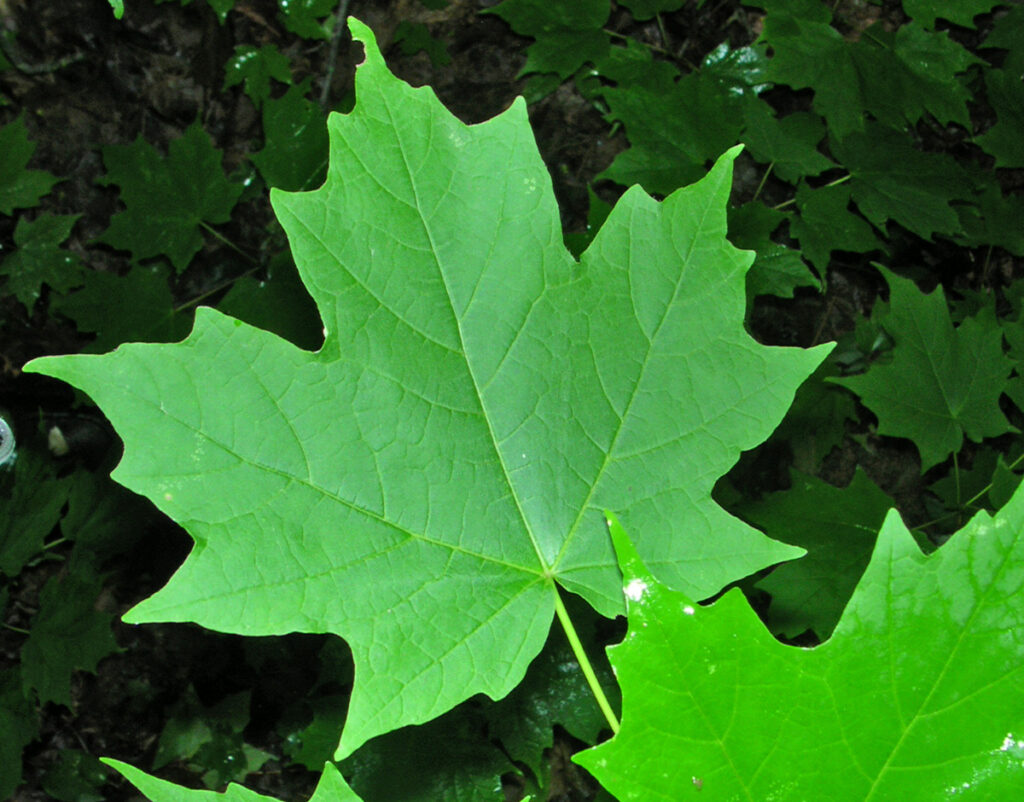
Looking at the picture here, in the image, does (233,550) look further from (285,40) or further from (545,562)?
(285,40)

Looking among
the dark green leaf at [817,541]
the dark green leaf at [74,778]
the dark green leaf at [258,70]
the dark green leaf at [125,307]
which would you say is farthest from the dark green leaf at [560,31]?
the dark green leaf at [74,778]

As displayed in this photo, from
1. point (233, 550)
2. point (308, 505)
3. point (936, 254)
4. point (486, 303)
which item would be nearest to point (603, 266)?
point (486, 303)

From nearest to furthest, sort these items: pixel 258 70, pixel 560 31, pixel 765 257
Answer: pixel 765 257 → pixel 560 31 → pixel 258 70

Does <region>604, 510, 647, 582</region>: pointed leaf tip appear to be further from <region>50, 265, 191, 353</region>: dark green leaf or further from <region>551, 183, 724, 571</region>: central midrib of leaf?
<region>50, 265, 191, 353</region>: dark green leaf

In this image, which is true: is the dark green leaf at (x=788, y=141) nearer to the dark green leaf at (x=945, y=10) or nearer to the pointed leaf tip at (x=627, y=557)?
the dark green leaf at (x=945, y=10)

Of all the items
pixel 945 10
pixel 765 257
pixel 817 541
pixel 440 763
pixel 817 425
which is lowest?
pixel 440 763

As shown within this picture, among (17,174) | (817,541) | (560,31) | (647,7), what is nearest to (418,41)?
(560,31)

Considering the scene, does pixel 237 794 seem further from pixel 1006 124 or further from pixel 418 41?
pixel 1006 124
